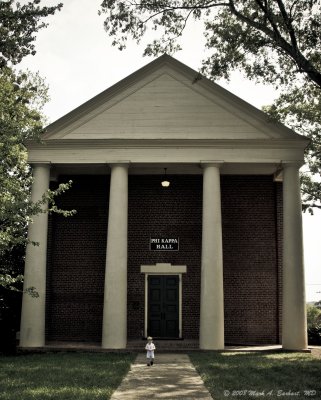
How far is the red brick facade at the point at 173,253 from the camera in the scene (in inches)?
808

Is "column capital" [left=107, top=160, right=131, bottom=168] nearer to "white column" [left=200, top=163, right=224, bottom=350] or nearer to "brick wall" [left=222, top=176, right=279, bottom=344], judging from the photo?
"white column" [left=200, top=163, right=224, bottom=350]

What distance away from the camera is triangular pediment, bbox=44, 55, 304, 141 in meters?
18.8

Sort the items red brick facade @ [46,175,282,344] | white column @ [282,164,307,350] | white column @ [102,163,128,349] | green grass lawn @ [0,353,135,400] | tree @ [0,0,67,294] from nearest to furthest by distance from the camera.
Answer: green grass lawn @ [0,353,135,400]
tree @ [0,0,67,294]
white column @ [102,163,128,349]
white column @ [282,164,307,350]
red brick facade @ [46,175,282,344]

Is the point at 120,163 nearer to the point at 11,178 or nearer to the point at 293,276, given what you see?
the point at 11,178

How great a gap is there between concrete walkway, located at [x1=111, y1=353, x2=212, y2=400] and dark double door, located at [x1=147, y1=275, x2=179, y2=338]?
5.13 metres

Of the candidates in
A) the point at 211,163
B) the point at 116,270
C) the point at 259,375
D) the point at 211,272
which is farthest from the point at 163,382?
the point at 211,163

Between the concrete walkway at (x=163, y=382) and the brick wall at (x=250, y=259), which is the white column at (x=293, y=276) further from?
the concrete walkway at (x=163, y=382)

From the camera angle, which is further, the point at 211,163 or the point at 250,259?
the point at 250,259

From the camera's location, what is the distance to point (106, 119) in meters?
19.0

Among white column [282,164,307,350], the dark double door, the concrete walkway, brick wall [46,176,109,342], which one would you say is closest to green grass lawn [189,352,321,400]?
the concrete walkway

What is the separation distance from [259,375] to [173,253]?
9.27 m

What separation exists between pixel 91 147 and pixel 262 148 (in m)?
6.16

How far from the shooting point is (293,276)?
17.8 metres

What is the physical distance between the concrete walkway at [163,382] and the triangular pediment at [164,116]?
8.06 metres
